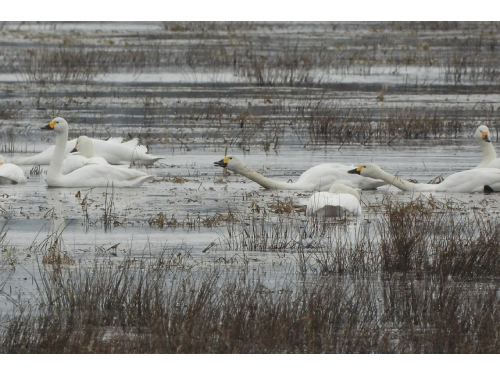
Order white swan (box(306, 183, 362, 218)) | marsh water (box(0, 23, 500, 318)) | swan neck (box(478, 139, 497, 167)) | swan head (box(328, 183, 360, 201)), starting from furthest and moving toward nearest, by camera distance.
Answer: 1. swan neck (box(478, 139, 497, 167))
2. swan head (box(328, 183, 360, 201))
3. white swan (box(306, 183, 362, 218))
4. marsh water (box(0, 23, 500, 318))

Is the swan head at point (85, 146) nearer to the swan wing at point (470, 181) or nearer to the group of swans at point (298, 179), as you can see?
the group of swans at point (298, 179)

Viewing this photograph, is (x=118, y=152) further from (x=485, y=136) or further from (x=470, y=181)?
(x=470, y=181)

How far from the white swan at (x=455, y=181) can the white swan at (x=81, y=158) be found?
3.53 meters

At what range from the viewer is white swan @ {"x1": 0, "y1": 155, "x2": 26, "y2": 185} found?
43.2 feet

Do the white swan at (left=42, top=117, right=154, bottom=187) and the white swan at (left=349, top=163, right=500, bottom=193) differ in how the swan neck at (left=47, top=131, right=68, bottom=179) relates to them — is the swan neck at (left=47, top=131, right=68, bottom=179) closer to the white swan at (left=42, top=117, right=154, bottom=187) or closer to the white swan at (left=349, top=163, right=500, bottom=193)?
the white swan at (left=42, top=117, right=154, bottom=187)

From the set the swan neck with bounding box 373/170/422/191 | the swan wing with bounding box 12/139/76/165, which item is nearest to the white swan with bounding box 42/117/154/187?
the swan wing with bounding box 12/139/76/165

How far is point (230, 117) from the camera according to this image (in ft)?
67.6

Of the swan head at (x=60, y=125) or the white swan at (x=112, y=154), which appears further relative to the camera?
the white swan at (x=112, y=154)

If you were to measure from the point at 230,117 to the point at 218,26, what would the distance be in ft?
102

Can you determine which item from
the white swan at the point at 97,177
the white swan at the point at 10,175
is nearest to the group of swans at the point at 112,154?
the white swan at the point at 10,175

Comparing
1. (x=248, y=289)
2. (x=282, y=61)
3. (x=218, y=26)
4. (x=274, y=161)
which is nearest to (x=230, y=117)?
(x=274, y=161)

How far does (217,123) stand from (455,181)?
26.2 ft

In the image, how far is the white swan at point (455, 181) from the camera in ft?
41.4

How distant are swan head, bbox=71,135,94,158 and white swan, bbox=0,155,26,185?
1419 millimetres
